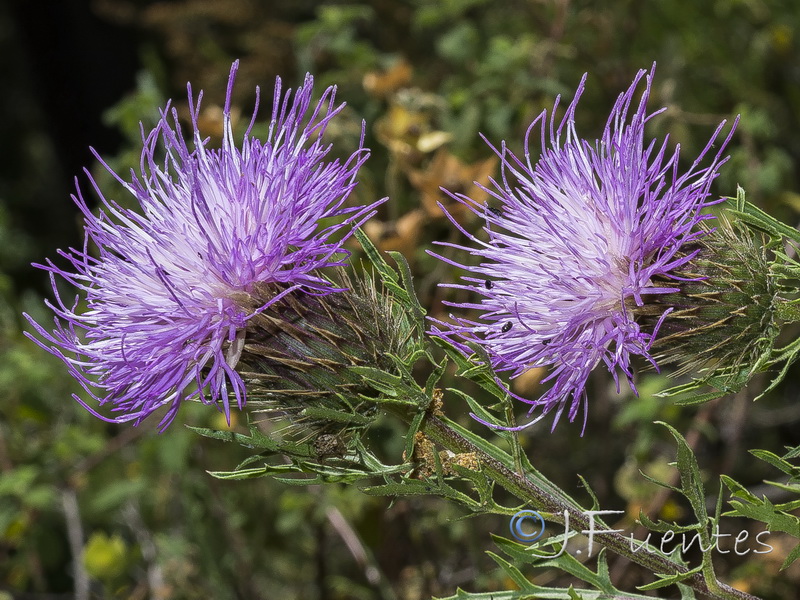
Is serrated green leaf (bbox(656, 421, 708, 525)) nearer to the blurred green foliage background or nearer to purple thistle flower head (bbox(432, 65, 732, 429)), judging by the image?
purple thistle flower head (bbox(432, 65, 732, 429))

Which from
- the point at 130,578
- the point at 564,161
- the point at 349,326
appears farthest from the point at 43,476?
the point at 564,161

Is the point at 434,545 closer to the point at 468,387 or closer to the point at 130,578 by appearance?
the point at 468,387

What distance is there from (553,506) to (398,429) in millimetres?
1794

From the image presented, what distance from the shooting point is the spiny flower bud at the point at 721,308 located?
1938 mm

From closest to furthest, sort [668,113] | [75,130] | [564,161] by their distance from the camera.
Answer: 1. [564,161]
2. [668,113]
3. [75,130]

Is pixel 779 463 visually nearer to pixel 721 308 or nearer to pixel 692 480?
pixel 692 480

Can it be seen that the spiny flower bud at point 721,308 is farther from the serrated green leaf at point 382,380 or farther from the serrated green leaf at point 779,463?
the serrated green leaf at point 382,380

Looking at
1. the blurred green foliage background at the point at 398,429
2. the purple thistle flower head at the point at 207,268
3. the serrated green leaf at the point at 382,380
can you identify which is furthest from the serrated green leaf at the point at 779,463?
the blurred green foliage background at the point at 398,429

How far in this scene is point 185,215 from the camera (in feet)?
7.16

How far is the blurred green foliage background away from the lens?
3.75 meters

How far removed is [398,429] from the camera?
3682 mm

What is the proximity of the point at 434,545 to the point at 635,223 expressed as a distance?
8.01 ft

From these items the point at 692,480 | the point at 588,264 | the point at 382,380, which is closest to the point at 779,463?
the point at 692,480

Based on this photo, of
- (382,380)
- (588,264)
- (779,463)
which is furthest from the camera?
(588,264)
